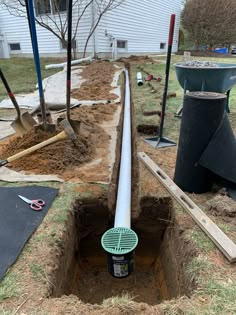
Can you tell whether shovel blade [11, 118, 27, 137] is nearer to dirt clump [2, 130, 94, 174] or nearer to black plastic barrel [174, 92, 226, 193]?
dirt clump [2, 130, 94, 174]

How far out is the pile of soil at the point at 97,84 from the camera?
6086mm

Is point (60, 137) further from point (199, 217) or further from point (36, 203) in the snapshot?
point (199, 217)

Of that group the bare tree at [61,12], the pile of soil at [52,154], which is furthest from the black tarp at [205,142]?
the bare tree at [61,12]

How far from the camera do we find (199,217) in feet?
6.63

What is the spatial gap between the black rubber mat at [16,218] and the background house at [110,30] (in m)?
11.0

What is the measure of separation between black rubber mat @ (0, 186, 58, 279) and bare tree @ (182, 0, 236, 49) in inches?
780

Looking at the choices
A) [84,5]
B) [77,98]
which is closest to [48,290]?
[77,98]

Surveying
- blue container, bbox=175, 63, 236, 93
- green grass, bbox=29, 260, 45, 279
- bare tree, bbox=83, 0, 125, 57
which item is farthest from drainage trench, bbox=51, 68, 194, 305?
bare tree, bbox=83, 0, 125, 57

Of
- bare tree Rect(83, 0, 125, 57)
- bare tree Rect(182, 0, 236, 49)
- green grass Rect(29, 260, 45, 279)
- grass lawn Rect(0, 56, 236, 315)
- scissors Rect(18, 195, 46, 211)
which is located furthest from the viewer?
bare tree Rect(182, 0, 236, 49)

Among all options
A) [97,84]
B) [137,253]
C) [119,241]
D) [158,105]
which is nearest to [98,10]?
[97,84]

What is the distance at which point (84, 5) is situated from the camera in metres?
11.4

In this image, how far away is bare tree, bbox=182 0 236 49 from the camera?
17.5 m

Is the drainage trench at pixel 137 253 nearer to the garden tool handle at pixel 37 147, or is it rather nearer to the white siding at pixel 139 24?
the garden tool handle at pixel 37 147

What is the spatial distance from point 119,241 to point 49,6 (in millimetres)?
13584
